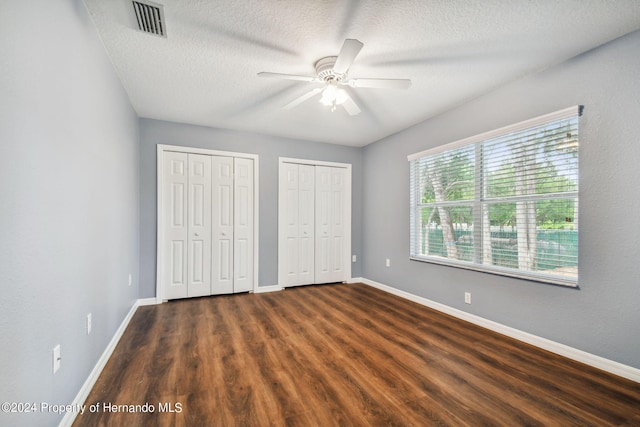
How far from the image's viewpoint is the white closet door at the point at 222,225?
155 inches

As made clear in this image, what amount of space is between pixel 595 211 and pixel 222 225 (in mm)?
4084

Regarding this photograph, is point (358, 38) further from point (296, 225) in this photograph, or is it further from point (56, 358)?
point (296, 225)

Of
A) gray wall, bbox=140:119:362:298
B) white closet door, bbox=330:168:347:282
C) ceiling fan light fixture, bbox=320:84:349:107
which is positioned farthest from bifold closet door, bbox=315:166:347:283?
ceiling fan light fixture, bbox=320:84:349:107

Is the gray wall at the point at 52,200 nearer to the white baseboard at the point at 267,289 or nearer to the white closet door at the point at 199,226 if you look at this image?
the white closet door at the point at 199,226

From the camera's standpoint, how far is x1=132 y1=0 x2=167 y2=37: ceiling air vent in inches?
65.7

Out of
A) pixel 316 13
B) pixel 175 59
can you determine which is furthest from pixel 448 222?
pixel 175 59

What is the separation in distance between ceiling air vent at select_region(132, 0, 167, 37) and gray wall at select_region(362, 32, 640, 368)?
3.03 metres

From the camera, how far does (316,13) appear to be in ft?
5.70

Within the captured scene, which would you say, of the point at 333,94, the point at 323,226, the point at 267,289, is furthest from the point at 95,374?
the point at 323,226

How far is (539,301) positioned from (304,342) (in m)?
2.14

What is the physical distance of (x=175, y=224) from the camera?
3.72m

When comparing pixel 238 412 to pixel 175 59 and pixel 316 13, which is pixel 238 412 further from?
pixel 175 59

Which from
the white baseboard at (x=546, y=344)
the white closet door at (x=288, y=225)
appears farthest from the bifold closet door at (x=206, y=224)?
the white baseboard at (x=546, y=344)

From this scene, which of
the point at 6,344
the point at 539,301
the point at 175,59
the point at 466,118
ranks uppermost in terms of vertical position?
the point at 175,59
